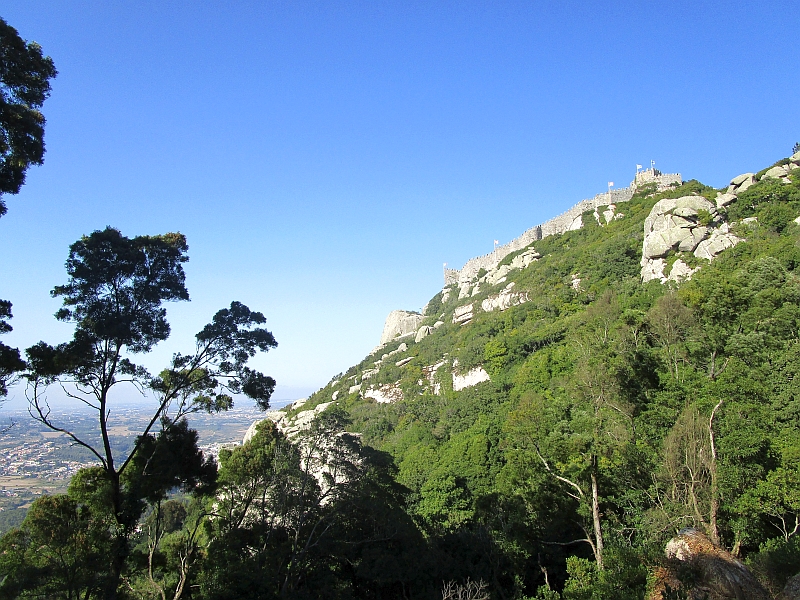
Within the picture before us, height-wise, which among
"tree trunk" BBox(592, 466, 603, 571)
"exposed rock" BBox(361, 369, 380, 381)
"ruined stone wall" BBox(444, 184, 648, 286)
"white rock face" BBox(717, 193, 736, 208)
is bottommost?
"tree trunk" BBox(592, 466, 603, 571)

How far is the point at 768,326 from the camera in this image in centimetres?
1752

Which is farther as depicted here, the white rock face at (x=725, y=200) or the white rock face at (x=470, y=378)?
the white rock face at (x=470, y=378)

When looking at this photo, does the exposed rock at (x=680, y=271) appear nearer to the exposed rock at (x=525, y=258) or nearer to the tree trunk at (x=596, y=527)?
the tree trunk at (x=596, y=527)

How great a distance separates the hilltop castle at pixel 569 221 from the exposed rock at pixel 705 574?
52.7 meters

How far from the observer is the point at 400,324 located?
261ft

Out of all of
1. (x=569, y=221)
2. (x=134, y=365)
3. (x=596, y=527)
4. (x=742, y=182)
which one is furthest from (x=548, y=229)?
(x=134, y=365)

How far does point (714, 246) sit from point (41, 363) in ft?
116

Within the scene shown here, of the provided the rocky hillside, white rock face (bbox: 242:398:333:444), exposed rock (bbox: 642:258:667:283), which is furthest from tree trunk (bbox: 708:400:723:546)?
exposed rock (bbox: 642:258:667:283)

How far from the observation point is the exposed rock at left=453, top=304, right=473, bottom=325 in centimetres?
5497

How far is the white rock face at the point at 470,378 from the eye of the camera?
37938 mm

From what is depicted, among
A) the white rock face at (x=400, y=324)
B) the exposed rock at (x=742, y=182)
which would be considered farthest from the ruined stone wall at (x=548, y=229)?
the exposed rock at (x=742, y=182)

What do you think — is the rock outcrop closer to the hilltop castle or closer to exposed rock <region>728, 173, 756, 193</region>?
exposed rock <region>728, 173, 756, 193</region>

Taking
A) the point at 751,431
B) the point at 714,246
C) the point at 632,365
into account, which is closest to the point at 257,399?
the point at 751,431

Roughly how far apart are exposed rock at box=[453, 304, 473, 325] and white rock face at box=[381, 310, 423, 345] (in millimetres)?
17390
